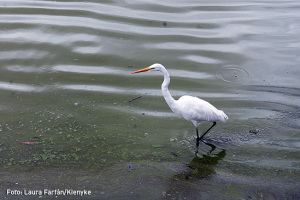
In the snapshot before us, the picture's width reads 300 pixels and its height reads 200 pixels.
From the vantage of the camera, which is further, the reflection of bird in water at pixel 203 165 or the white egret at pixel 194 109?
the white egret at pixel 194 109

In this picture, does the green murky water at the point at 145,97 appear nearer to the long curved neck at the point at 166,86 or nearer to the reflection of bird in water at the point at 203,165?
the reflection of bird in water at the point at 203,165

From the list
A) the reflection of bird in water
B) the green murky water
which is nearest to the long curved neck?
the green murky water

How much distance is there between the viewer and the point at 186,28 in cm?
890

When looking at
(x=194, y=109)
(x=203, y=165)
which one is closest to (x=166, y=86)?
(x=194, y=109)

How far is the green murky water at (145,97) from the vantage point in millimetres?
4668

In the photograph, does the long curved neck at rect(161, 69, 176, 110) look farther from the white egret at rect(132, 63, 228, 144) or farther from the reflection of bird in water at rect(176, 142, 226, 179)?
the reflection of bird in water at rect(176, 142, 226, 179)

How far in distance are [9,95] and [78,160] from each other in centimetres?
248

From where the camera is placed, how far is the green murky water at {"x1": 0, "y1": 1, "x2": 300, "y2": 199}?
184 inches

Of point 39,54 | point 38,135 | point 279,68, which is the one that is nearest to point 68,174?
point 38,135

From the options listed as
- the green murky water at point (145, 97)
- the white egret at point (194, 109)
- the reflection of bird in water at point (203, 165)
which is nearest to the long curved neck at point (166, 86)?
the white egret at point (194, 109)

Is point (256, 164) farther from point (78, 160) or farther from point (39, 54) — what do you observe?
point (39, 54)

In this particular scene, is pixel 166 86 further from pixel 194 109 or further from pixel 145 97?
pixel 145 97

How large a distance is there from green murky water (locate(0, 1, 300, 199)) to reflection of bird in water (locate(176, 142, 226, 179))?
0.08 ft

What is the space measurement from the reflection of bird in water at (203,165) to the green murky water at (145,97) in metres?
0.02
